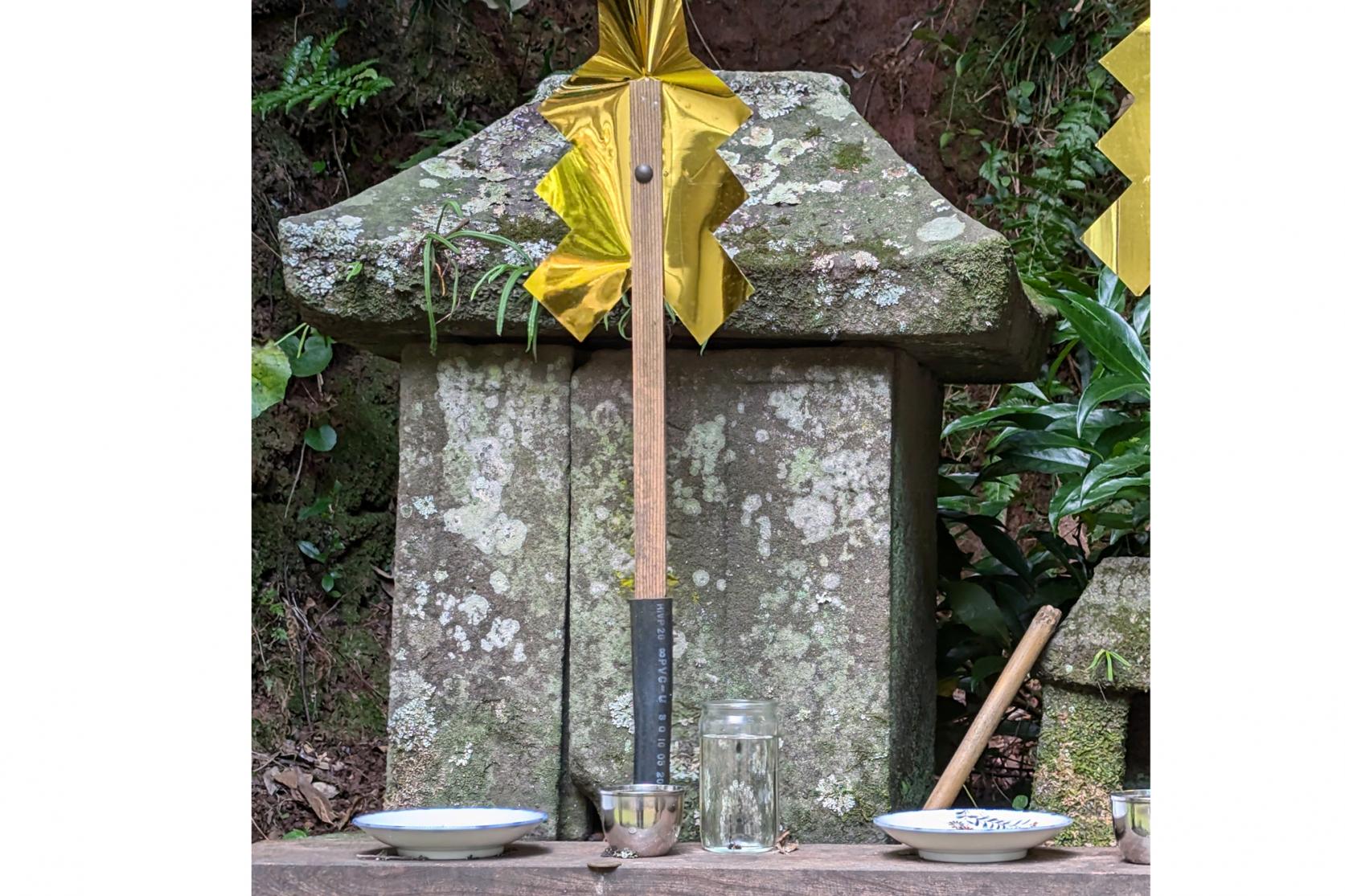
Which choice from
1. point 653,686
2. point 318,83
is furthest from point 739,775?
point 318,83

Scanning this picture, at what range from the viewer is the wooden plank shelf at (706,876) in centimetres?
138

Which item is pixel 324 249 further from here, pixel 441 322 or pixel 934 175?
pixel 934 175

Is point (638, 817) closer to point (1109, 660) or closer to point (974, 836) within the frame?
point (974, 836)

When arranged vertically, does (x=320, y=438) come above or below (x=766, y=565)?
above

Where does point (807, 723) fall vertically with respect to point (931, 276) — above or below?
below

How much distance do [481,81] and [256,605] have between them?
129 cm

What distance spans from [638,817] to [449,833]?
182mm

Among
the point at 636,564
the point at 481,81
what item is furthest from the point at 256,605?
the point at 636,564

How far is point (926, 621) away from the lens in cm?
203

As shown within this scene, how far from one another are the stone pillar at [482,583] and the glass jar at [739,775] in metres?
0.26

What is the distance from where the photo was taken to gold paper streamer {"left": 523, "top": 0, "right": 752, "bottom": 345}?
164 cm

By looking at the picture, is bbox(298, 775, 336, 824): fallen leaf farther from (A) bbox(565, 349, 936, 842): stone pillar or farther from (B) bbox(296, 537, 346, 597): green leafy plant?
(A) bbox(565, 349, 936, 842): stone pillar

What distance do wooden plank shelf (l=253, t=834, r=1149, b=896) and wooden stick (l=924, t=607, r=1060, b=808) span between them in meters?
0.24

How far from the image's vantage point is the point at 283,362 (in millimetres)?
2652
